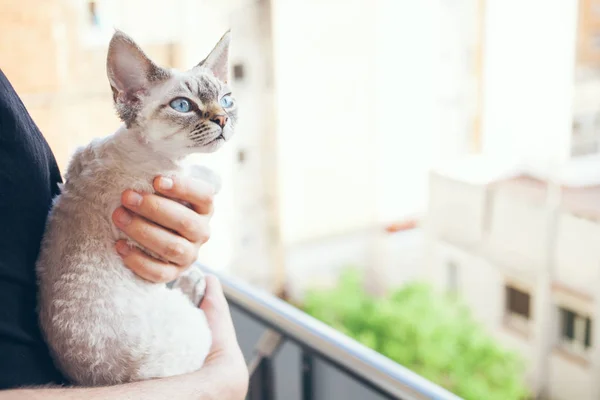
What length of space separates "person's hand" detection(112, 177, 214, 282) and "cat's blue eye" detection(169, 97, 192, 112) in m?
0.07

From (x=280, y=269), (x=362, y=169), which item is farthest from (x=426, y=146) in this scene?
(x=280, y=269)

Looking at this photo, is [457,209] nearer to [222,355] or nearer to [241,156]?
[241,156]

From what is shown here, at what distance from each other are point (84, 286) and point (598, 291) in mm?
1687

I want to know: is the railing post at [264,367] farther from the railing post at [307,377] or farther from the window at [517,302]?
the window at [517,302]

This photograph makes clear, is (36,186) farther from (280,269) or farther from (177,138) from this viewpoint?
(280,269)

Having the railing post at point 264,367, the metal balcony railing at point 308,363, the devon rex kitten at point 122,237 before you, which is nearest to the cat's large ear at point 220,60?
the devon rex kitten at point 122,237

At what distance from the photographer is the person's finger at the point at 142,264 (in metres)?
0.59

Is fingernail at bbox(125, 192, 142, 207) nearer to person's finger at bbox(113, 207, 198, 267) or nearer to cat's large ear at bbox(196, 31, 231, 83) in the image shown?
person's finger at bbox(113, 207, 198, 267)

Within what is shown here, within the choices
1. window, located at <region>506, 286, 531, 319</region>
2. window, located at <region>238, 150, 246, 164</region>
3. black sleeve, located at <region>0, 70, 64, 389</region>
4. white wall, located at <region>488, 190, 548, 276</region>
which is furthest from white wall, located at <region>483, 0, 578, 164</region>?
black sleeve, located at <region>0, 70, 64, 389</region>

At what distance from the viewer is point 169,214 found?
1.98 feet

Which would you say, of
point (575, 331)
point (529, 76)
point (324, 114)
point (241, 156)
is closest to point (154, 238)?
point (529, 76)

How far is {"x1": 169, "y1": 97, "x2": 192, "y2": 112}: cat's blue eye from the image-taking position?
0.58 m

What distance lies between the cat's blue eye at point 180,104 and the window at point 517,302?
2.04m

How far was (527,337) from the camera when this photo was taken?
230cm
